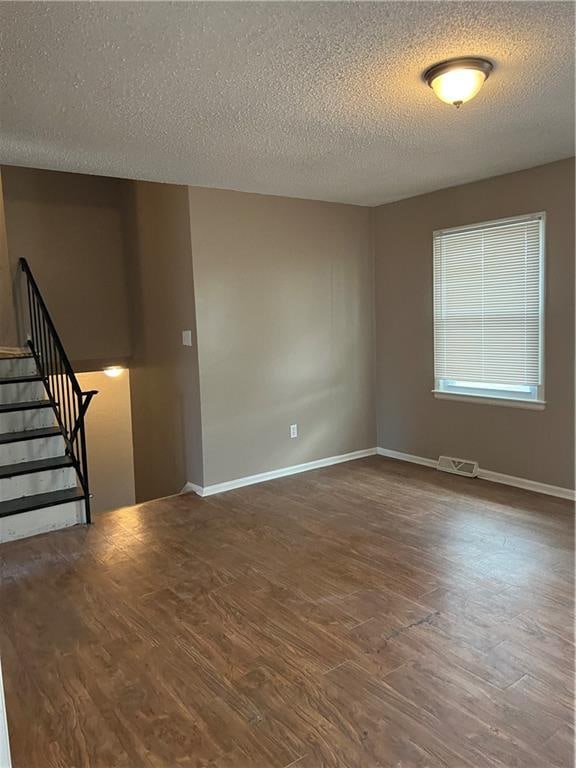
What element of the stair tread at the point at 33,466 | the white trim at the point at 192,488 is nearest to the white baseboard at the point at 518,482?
the white trim at the point at 192,488

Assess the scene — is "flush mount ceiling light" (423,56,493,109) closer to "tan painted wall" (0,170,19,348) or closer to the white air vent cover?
the white air vent cover

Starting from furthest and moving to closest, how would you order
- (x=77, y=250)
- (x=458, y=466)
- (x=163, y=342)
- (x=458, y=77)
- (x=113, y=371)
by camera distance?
(x=113, y=371) → (x=77, y=250) → (x=163, y=342) → (x=458, y=466) → (x=458, y=77)

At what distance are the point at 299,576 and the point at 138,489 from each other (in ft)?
11.3

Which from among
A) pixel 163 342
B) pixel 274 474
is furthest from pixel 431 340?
pixel 163 342

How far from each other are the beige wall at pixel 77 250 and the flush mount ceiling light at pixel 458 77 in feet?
13.0

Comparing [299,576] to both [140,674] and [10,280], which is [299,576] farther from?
[10,280]

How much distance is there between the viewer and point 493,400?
452 centimetres

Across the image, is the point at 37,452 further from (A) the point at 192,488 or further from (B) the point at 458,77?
(B) the point at 458,77

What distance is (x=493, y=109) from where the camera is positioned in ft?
9.47

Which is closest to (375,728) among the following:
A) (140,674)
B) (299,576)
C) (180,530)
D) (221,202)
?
(140,674)

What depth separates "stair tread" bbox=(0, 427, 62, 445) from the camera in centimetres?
399

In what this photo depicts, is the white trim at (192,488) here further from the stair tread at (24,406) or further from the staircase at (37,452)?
the stair tread at (24,406)

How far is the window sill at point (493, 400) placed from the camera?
4206mm

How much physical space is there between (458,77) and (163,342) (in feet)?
10.8
